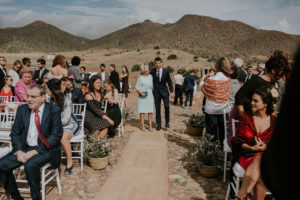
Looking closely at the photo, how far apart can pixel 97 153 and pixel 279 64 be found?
3333 mm

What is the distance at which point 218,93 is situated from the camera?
16.2 ft

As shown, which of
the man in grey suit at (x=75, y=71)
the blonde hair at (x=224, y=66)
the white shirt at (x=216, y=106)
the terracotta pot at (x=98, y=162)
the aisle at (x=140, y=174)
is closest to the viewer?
the aisle at (x=140, y=174)

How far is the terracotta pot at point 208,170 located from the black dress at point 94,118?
2.26 m

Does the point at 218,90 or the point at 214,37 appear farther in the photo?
the point at 214,37

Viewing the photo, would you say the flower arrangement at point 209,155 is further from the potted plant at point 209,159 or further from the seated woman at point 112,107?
the seated woman at point 112,107

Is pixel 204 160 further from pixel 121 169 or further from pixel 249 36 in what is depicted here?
pixel 249 36

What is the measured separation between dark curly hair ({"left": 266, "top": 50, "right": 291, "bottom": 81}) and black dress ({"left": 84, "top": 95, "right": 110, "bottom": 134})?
3538mm

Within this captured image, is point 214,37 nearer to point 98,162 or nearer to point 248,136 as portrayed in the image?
point 98,162

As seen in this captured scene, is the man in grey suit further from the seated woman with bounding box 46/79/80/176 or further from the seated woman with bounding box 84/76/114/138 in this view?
the seated woman with bounding box 46/79/80/176

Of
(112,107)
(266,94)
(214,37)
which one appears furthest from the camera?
(214,37)

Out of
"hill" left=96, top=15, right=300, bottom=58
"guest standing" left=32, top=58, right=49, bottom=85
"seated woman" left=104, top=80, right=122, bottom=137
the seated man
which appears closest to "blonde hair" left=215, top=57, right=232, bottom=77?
"seated woman" left=104, top=80, right=122, bottom=137

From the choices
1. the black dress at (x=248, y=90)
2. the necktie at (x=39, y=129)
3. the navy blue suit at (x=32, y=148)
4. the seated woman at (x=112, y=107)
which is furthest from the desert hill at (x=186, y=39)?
the necktie at (x=39, y=129)

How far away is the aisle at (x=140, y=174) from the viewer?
12.5 ft

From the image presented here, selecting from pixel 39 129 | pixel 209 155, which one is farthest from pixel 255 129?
pixel 39 129
